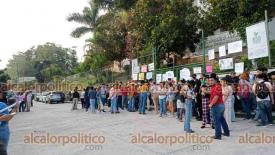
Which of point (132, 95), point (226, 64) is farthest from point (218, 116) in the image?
point (132, 95)

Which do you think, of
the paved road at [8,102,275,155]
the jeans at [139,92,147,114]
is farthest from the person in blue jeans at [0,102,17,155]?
the jeans at [139,92,147,114]

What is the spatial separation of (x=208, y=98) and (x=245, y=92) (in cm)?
218

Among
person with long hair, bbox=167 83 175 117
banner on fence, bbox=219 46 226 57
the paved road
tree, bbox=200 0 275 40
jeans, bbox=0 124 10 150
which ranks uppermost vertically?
tree, bbox=200 0 275 40

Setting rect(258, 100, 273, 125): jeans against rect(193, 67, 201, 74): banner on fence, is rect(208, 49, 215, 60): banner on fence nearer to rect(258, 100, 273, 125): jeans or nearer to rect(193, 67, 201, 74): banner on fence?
rect(193, 67, 201, 74): banner on fence

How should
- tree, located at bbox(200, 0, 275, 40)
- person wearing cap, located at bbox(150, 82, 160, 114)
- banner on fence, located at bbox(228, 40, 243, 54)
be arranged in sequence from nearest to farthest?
banner on fence, located at bbox(228, 40, 243, 54) < person wearing cap, located at bbox(150, 82, 160, 114) < tree, located at bbox(200, 0, 275, 40)

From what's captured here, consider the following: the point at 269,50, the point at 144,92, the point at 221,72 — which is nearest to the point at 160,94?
the point at 144,92

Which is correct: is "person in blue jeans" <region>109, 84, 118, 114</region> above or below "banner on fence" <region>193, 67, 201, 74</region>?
below

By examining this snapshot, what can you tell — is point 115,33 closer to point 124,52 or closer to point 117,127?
point 124,52

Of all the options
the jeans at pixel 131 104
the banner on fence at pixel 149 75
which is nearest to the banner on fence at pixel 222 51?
the jeans at pixel 131 104

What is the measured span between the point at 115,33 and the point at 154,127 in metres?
18.4

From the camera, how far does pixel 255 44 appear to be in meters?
13.9

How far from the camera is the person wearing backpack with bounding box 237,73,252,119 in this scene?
12.8 m

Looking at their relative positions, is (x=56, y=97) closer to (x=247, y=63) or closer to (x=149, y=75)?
(x=149, y=75)

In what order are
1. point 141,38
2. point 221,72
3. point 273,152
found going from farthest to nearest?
point 141,38
point 221,72
point 273,152
